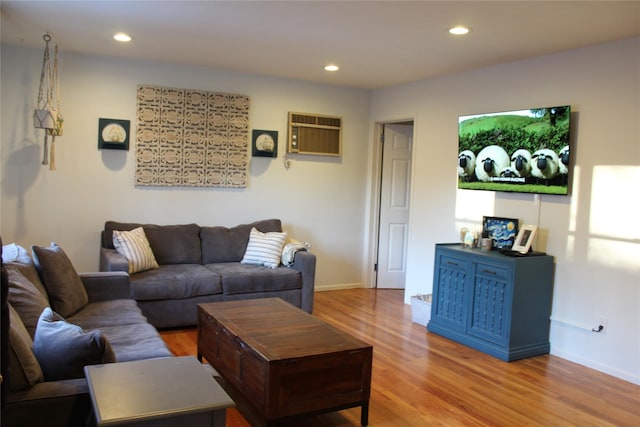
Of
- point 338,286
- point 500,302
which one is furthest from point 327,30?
point 338,286

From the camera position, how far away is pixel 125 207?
5168mm

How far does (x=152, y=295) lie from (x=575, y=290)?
334 cm

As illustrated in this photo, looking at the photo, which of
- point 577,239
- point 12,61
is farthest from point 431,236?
point 12,61

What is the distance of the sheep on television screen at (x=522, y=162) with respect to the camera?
427cm

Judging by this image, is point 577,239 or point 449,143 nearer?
point 577,239

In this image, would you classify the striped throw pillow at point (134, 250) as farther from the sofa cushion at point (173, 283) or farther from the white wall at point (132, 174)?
the white wall at point (132, 174)

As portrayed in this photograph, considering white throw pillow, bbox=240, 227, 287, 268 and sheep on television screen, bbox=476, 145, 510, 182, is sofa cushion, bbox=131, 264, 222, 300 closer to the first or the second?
white throw pillow, bbox=240, 227, 287, 268

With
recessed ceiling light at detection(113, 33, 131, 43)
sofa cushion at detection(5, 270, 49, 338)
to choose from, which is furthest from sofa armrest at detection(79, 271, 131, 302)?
recessed ceiling light at detection(113, 33, 131, 43)

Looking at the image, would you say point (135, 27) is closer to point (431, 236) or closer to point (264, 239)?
point (264, 239)

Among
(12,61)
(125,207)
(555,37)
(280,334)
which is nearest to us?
(280,334)

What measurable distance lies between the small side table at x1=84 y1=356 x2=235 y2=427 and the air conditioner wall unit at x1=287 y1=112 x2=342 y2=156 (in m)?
4.23

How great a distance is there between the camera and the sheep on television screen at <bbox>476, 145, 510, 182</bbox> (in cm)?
448

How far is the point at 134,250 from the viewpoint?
456cm

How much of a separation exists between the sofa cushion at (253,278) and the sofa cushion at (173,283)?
0.34ft
